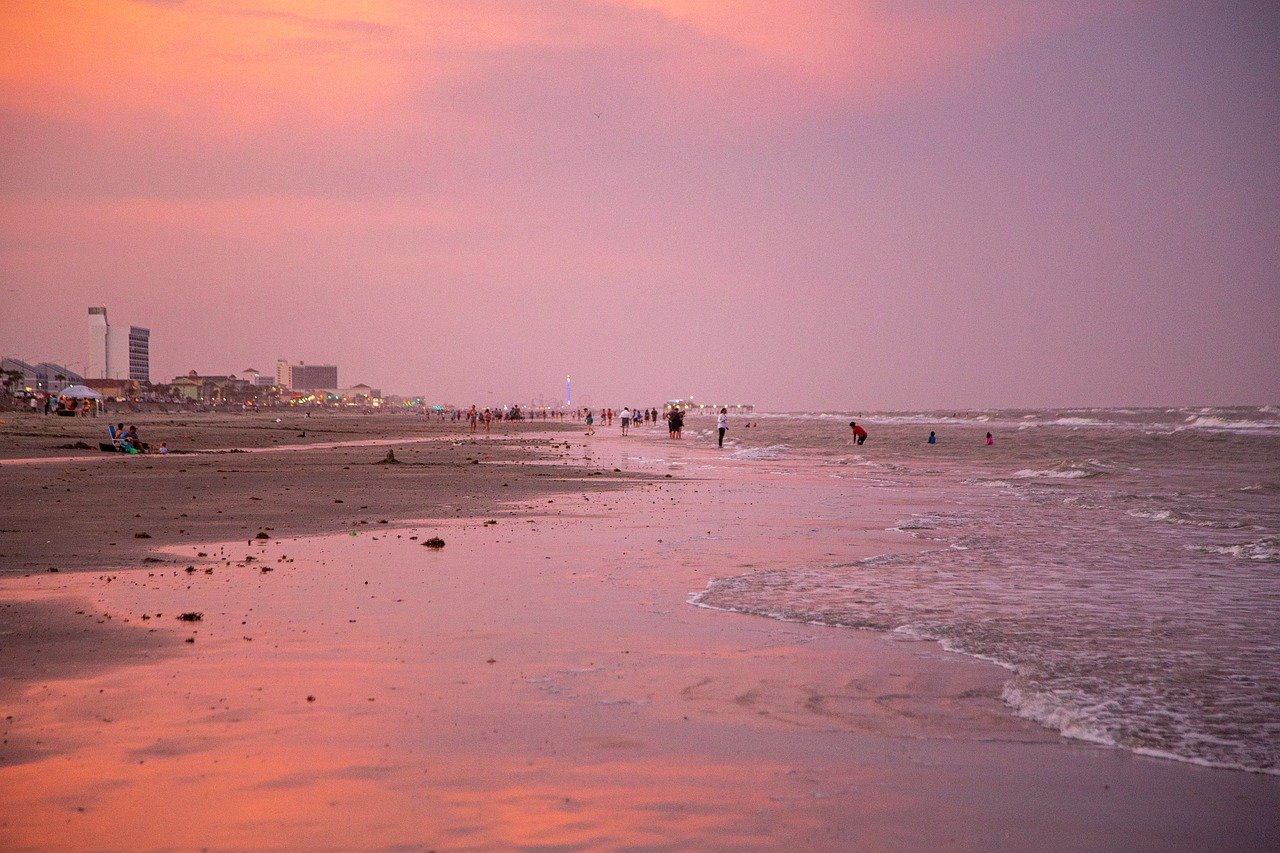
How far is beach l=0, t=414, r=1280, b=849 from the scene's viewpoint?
4598 mm

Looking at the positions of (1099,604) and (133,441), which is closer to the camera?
(1099,604)

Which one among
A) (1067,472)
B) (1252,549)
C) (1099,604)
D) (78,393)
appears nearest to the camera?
(1099,604)

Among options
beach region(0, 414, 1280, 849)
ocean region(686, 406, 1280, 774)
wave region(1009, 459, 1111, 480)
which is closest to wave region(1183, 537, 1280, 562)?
ocean region(686, 406, 1280, 774)

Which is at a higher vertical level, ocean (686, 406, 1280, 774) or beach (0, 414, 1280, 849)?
beach (0, 414, 1280, 849)

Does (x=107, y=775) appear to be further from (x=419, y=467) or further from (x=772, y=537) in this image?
(x=419, y=467)

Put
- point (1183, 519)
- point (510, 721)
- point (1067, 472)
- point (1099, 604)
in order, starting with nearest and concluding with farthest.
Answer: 1. point (510, 721)
2. point (1099, 604)
3. point (1183, 519)
4. point (1067, 472)

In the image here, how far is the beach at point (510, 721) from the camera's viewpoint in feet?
15.1

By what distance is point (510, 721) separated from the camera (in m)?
6.04

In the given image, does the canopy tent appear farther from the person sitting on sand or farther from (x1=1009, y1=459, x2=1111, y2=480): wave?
(x1=1009, y1=459, x2=1111, y2=480): wave

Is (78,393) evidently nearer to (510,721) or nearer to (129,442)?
(129,442)

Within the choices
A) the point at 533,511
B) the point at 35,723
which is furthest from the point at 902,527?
the point at 35,723

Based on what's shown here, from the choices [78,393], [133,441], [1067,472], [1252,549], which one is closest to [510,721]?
[1252,549]

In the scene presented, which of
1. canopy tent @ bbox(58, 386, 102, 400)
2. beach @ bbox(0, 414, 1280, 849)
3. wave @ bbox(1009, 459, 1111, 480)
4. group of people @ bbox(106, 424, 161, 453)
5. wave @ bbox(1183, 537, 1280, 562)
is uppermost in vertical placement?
canopy tent @ bbox(58, 386, 102, 400)

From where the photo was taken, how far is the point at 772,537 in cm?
1549
